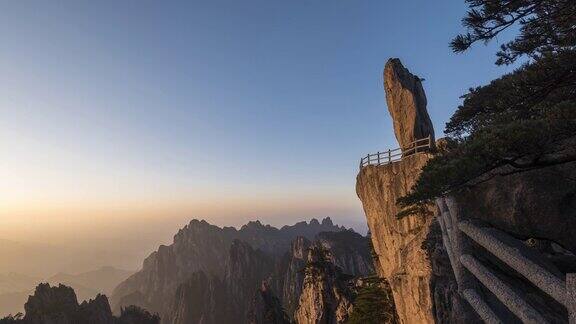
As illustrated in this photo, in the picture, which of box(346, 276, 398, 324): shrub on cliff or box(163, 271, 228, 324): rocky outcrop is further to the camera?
box(163, 271, 228, 324): rocky outcrop

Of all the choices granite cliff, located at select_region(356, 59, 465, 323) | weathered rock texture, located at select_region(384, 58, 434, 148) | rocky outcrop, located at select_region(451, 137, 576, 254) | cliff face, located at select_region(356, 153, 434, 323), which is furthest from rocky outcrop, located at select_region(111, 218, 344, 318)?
rocky outcrop, located at select_region(451, 137, 576, 254)

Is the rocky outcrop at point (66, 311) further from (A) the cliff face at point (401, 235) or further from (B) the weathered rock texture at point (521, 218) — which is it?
(B) the weathered rock texture at point (521, 218)

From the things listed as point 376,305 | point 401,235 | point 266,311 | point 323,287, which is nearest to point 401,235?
point 401,235

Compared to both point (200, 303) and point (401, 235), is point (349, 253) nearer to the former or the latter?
point (200, 303)

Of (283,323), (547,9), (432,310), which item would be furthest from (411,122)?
(283,323)

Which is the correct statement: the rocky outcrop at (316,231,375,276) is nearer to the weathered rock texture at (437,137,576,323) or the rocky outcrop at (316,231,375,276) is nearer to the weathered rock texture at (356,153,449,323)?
the weathered rock texture at (356,153,449,323)

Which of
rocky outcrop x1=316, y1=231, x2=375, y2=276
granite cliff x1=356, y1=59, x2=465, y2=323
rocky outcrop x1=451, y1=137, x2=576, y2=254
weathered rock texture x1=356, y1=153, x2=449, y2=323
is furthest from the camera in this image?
rocky outcrop x1=316, y1=231, x2=375, y2=276

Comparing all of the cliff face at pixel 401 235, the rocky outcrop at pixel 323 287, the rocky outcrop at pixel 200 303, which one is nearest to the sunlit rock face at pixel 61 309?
the rocky outcrop at pixel 200 303
